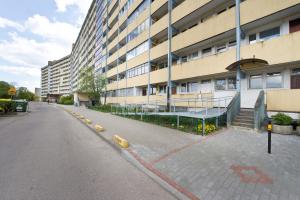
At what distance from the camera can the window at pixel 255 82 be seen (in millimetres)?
11677

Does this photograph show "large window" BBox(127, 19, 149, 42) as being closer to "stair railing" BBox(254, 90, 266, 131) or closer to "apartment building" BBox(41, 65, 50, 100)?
"stair railing" BBox(254, 90, 266, 131)

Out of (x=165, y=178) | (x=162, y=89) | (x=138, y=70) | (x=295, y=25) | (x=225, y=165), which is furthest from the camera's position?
(x=138, y=70)

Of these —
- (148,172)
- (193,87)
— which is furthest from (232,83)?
(148,172)

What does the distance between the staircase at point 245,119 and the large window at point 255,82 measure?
2.29 meters

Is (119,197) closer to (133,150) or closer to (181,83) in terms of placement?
(133,150)

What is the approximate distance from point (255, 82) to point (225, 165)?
30.5 ft

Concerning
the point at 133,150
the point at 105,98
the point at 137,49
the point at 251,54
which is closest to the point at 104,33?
the point at 105,98

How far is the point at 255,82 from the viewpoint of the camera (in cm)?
1191

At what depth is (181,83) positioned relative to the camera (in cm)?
1816

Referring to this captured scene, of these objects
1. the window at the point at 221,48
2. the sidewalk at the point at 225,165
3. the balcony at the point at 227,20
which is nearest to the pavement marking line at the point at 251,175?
the sidewalk at the point at 225,165

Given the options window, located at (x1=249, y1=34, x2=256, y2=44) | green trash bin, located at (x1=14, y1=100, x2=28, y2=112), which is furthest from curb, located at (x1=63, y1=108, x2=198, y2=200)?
green trash bin, located at (x1=14, y1=100, x2=28, y2=112)

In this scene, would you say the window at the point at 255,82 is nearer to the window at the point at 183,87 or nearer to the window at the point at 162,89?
the window at the point at 183,87

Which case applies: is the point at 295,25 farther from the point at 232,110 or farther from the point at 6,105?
the point at 6,105

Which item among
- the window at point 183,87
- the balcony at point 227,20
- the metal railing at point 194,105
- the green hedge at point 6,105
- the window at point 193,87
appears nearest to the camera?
the balcony at point 227,20
